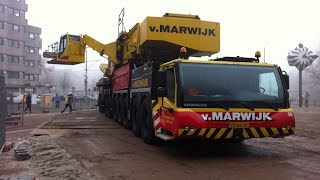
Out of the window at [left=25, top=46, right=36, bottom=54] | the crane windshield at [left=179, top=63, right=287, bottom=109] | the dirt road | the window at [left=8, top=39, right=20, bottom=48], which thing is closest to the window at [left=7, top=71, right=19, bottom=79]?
the window at [left=8, top=39, right=20, bottom=48]

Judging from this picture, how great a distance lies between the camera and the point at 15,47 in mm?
87562

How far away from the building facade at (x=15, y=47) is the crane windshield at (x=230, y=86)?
75.3 m

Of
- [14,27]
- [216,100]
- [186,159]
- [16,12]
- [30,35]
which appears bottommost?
[186,159]

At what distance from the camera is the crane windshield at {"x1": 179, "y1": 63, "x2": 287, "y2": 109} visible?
999 centimetres

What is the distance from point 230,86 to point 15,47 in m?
83.0

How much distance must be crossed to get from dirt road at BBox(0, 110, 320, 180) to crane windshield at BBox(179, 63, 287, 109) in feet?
4.18

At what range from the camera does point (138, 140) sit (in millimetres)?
13719

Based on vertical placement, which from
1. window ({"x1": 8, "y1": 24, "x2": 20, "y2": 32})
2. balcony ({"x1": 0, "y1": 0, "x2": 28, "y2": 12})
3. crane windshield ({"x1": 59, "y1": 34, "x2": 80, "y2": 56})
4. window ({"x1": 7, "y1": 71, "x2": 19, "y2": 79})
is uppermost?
balcony ({"x1": 0, "y1": 0, "x2": 28, "y2": 12})

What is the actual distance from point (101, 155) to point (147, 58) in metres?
5.71

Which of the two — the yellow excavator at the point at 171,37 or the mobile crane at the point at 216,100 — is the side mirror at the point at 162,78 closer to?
the mobile crane at the point at 216,100

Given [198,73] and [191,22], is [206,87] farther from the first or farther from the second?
[191,22]

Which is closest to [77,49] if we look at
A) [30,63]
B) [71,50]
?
[71,50]

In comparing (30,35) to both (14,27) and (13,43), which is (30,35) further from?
(13,43)

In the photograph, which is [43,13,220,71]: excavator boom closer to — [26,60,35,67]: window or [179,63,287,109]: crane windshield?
[179,63,287,109]: crane windshield
